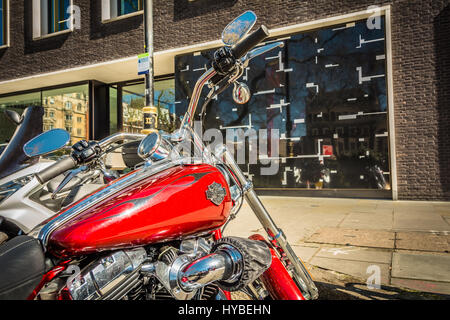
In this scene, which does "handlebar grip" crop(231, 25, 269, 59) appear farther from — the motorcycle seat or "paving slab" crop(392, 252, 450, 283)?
"paving slab" crop(392, 252, 450, 283)

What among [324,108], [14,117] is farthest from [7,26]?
[14,117]

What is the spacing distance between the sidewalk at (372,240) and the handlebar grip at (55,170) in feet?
6.59

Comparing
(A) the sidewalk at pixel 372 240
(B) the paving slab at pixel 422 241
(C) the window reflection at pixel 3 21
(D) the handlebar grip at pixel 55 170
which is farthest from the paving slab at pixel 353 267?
(C) the window reflection at pixel 3 21

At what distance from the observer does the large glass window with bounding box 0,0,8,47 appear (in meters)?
12.2

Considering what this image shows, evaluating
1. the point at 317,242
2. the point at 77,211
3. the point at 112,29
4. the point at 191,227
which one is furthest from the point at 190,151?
the point at 112,29

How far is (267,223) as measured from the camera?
1.39m

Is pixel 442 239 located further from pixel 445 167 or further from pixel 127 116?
pixel 127 116

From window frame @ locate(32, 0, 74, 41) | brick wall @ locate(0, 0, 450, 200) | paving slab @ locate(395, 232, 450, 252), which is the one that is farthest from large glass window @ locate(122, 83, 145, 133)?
paving slab @ locate(395, 232, 450, 252)

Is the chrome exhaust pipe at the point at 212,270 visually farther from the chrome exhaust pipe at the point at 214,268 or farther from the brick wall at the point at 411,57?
the brick wall at the point at 411,57

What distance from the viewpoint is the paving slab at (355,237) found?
3431 mm

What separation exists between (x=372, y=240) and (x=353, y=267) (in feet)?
3.37

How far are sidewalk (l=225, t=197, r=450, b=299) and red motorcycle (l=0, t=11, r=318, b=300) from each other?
1654mm

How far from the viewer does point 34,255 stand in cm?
91

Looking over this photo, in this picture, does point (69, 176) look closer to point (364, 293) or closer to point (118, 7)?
point (364, 293)
